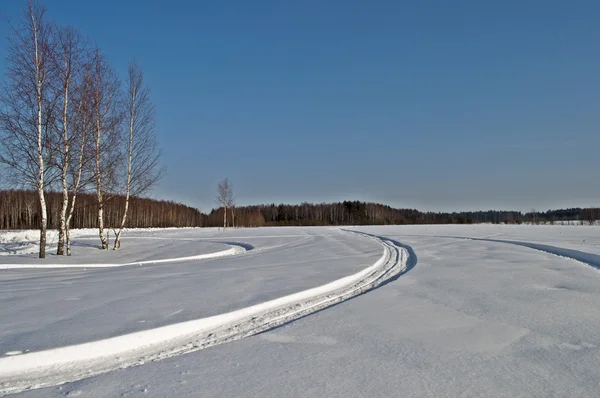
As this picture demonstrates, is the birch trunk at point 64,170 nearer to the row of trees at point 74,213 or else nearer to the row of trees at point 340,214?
the row of trees at point 74,213

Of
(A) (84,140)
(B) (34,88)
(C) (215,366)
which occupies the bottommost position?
(C) (215,366)

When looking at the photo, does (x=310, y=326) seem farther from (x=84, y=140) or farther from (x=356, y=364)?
(x=84, y=140)

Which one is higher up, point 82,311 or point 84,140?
point 84,140

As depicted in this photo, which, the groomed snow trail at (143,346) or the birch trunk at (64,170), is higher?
the birch trunk at (64,170)

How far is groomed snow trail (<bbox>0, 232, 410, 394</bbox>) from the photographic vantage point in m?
3.48

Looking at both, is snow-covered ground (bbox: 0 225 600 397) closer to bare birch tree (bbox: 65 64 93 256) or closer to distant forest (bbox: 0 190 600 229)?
bare birch tree (bbox: 65 64 93 256)

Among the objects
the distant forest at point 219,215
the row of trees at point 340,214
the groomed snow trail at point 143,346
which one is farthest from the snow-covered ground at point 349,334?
the row of trees at point 340,214

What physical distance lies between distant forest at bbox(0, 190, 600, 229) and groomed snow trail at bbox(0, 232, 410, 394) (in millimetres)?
28274

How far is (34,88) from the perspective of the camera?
14.1 m

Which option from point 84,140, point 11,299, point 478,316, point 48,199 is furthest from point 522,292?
point 48,199

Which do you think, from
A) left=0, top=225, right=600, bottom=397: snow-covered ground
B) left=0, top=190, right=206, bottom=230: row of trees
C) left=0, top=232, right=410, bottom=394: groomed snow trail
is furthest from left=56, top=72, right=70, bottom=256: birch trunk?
left=0, top=190, right=206, bottom=230: row of trees

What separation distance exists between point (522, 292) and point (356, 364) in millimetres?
4535

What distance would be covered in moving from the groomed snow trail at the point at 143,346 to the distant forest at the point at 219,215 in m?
28.3

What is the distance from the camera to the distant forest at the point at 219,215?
61.2 meters
